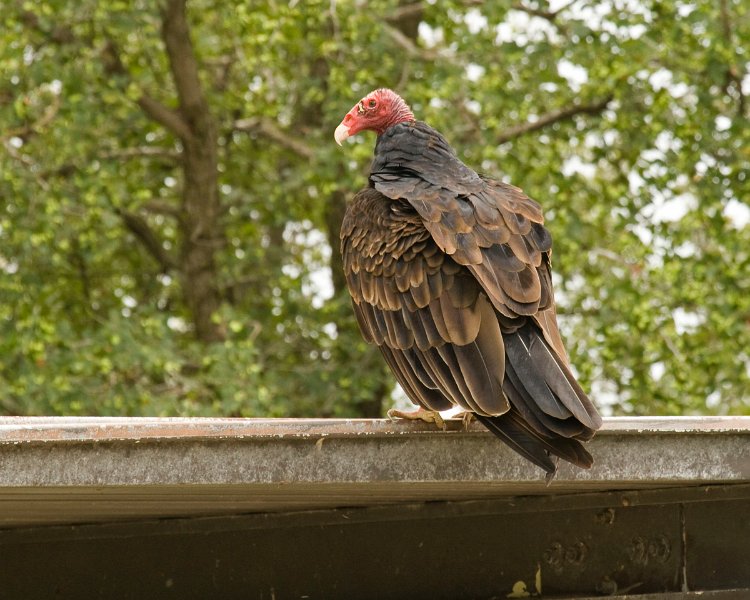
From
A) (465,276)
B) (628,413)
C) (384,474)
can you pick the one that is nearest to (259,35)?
(628,413)

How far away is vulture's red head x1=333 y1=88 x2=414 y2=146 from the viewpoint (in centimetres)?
486

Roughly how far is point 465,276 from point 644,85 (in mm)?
5717

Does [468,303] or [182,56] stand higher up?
[182,56]

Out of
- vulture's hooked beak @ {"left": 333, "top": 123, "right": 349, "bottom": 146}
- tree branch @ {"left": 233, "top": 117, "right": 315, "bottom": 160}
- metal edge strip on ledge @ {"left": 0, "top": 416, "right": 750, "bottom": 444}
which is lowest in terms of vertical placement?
metal edge strip on ledge @ {"left": 0, "top": 416, "right": 750, "bottom": 444}

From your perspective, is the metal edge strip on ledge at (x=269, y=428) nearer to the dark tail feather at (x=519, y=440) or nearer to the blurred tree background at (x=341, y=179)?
the dark tail feather at (x=519, y=440)

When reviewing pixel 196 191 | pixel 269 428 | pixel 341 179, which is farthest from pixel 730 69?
pixel 269 428

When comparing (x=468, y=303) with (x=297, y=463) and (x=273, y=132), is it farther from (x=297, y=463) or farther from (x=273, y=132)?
(x=273, y=132)

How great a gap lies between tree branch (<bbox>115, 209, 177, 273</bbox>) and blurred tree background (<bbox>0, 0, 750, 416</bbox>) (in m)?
0.45

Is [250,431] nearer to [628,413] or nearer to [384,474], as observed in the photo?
[384,474]

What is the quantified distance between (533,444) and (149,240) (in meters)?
7.73

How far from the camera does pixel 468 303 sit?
10.3 feet

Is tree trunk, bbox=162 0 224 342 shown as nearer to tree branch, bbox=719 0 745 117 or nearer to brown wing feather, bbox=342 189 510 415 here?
tree branch, bbox=719 0 745 117

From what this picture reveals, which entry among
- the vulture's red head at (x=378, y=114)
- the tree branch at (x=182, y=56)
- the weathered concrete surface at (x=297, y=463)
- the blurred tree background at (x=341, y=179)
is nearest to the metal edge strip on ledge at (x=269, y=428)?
the weathered concrete surface at (x=297, y=463)

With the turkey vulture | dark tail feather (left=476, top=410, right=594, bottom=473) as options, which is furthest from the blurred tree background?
dark tail feather (left=476, top=410, right=594, bottom=473)
